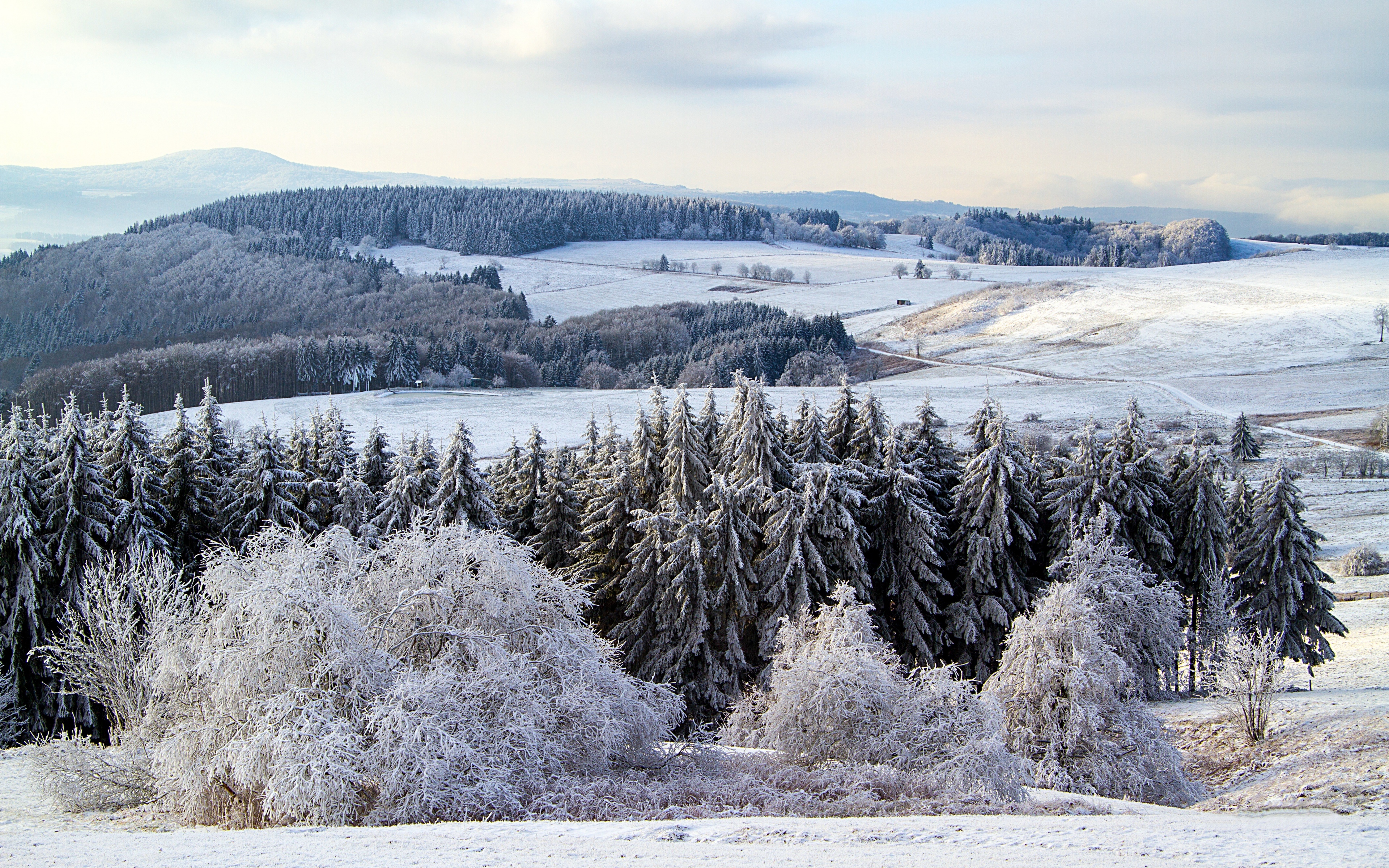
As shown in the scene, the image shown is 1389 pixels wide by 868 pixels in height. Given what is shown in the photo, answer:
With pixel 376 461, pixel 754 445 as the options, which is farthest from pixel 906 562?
pixel 376 461

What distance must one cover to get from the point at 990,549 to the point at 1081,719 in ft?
35.0

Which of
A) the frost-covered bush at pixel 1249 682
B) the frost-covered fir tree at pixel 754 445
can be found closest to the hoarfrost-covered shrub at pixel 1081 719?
the frost-covered bush at pixel 1249 682

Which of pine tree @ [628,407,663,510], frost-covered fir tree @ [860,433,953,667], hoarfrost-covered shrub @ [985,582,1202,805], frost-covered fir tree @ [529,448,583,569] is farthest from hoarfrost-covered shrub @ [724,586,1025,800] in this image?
frost-covered fir tree @ [529,448,583,569]

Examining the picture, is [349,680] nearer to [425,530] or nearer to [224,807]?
[224,807]

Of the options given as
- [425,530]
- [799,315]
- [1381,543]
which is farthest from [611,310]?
[425,530]

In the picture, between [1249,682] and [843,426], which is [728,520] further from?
[1249,682]

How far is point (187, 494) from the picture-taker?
33625 mm

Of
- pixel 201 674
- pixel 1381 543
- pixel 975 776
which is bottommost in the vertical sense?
pixel 1381 543

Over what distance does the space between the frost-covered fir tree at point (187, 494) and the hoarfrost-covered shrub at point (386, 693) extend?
14607mm

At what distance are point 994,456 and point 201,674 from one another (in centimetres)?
2538

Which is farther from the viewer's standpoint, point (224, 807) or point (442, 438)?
point (442, 438)

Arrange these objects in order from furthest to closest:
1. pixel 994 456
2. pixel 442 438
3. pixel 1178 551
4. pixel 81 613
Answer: pixel 442 438 → pixel 1178 551 → pixel 994 456 → pixel 81 613

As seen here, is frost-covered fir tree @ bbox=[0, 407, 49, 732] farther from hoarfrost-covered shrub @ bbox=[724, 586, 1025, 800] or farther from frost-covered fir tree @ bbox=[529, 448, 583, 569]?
hoarfrost-covered shrub @ bbox=[724, 586, 1025, 800]

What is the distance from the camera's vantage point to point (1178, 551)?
3541 cm
